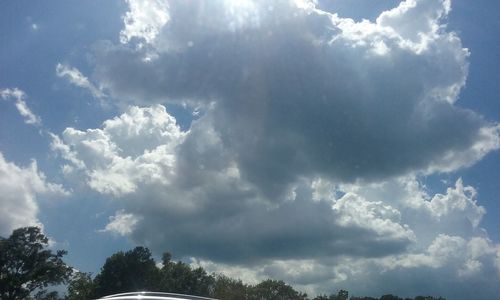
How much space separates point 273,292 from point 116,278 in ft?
79.9

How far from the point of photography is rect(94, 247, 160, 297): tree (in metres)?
77.1

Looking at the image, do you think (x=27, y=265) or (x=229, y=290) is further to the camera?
(x=229, y=290)

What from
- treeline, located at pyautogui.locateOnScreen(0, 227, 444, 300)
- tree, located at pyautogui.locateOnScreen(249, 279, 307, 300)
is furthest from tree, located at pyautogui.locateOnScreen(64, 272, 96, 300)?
tree, located at pyautogui.locateOnScreen(249, 279, 307, 300)

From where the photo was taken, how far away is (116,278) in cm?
7781

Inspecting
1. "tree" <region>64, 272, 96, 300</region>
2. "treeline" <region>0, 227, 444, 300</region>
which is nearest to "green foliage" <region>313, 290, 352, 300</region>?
"treeline" <region>0, 227, 444, 300</region>

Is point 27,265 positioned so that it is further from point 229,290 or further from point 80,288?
point 229,290

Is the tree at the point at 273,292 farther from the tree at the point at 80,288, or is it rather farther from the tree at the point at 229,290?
the tree at the point at 80,288

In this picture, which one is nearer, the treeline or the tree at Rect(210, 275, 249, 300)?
the treeline

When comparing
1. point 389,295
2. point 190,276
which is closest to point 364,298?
point 389,295

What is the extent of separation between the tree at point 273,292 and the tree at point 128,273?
1611 centimetres

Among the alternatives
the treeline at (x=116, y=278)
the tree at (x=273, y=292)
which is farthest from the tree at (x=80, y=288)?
the tree at (x=273, y=292)

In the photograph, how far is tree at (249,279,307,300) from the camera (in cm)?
7862

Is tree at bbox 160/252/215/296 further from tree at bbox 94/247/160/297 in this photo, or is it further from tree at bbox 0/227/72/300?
tree at bbox 0/227/72/300

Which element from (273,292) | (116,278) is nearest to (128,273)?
(116,278)
